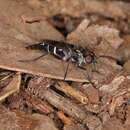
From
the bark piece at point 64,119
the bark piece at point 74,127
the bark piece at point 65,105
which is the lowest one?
the bark piece at point 74,127

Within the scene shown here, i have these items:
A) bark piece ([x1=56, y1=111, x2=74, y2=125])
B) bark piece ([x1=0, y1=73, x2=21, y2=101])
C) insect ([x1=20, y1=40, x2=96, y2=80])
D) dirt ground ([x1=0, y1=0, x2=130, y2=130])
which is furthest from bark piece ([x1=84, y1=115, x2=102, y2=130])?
bark piece ([x1=0, y1=73, x2=21, y2=101])

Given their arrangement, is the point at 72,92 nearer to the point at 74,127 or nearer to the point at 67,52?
the point at 74,127

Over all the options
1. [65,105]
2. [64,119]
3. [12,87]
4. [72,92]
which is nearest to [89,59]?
[72,92]

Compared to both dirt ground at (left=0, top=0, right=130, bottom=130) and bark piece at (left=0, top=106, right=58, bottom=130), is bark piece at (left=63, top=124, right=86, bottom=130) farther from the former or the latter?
bark piece at (left=0, top=106, right=58, bottom=130)

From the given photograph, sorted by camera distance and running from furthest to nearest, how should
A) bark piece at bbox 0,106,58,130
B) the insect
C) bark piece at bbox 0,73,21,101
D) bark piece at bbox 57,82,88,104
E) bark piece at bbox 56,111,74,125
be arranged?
the insect
bark piece at bbox 57,82,88,104
bark piece at bbox 56,111,74,125
bark piece at bbox 0,73,21,101
bark piece at bbox 0,106,58,130

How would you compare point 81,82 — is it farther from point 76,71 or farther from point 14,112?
point 14,112

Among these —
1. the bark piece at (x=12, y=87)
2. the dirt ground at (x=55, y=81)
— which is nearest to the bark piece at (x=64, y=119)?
the dirt ground at (x=55, y=81)

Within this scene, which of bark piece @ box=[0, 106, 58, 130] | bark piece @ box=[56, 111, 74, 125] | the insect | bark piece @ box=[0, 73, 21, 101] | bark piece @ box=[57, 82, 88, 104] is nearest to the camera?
bark piece @ box=[0, 106, 58, 130]

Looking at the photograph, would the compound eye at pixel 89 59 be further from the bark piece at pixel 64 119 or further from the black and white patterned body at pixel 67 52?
the bark piece at pixel 64 119

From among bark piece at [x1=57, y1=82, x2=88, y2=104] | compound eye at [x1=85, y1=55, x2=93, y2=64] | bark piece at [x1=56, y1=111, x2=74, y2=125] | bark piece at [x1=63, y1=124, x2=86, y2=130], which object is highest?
compound eye at [x1=85, y1=55, x2=93, y2=64]
